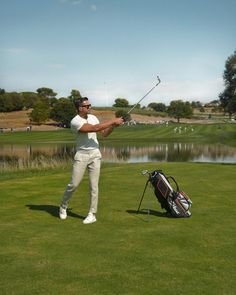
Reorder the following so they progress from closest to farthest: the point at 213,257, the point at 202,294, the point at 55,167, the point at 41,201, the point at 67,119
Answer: the point at 202,294
the point at 213,257
the point at 41,201
the point at 55,167
the point at 67,119

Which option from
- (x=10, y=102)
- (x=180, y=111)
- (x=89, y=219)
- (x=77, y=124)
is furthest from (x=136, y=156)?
(x=10, y=102)

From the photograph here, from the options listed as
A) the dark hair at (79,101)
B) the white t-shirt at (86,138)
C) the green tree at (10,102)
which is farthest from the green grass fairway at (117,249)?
the green tree at (10,102)

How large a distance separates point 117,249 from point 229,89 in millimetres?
24668

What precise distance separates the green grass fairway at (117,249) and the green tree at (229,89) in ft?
58.6

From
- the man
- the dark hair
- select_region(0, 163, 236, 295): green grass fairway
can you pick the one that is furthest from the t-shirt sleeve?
select_region(0, 163, 236, 295): green grass fairway

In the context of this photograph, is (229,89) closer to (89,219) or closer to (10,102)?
(89,219)

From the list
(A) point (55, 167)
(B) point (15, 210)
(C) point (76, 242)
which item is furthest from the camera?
(A) point (55, 167)

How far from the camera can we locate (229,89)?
3117 cm

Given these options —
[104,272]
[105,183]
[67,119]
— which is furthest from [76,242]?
[67,119]

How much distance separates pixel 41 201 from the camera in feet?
44.3

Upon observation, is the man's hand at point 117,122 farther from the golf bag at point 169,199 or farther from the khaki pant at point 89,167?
the golf bag at point 169,199

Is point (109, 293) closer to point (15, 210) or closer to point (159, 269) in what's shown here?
point (159, 269)

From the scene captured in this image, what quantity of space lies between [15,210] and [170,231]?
4.38 meters

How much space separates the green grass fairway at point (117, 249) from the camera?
21.6 feet
